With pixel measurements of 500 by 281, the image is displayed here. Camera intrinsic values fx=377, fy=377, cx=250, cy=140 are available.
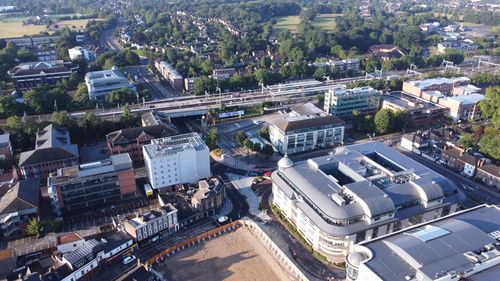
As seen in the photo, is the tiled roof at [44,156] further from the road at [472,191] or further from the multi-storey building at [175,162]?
the road at [472,191]

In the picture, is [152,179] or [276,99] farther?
[276,99]

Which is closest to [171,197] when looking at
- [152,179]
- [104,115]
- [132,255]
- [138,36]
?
[152,179]

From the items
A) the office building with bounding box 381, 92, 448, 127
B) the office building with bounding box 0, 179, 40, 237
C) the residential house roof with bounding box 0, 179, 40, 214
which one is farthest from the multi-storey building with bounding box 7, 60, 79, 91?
the office building with bounding box 381, 92, 448, 127

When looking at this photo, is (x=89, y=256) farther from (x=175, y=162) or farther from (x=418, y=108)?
(x=418, y=108)

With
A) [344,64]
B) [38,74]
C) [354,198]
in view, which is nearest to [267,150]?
[354,198]

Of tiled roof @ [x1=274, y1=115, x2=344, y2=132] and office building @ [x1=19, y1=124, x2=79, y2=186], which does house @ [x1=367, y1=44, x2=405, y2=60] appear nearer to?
tiled roof @ [x1=274, y1=115, x2=344, y2=132]

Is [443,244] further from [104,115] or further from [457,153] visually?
[104,115]
